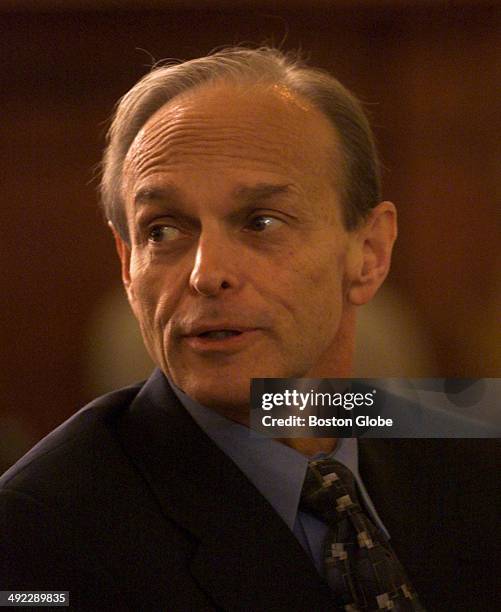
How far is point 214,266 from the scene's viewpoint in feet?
2.70

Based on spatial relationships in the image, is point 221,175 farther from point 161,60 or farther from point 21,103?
point 21,103

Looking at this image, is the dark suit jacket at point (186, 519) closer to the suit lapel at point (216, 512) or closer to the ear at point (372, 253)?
the suit lapel at point (216, 512)

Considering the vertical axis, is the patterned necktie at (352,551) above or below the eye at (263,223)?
below

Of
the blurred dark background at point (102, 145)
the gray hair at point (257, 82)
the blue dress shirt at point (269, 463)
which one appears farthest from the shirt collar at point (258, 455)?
the gray hair at point (257, 82)

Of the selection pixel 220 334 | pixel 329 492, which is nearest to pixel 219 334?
pixel 220 334

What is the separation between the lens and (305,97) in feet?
2.84

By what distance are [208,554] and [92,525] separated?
12 cm

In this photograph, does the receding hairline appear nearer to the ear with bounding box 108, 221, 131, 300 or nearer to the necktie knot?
the ear with bounding box 108, 221, 131, 300

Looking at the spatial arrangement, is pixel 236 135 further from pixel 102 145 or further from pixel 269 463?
pixel 269 463

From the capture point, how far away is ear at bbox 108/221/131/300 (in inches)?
36.3

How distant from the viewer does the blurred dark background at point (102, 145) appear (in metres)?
0.94

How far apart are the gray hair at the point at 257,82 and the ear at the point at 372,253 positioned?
0.05 feet

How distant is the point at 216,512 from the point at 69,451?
16 centimetres

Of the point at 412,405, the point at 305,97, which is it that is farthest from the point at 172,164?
the point at 412,405
